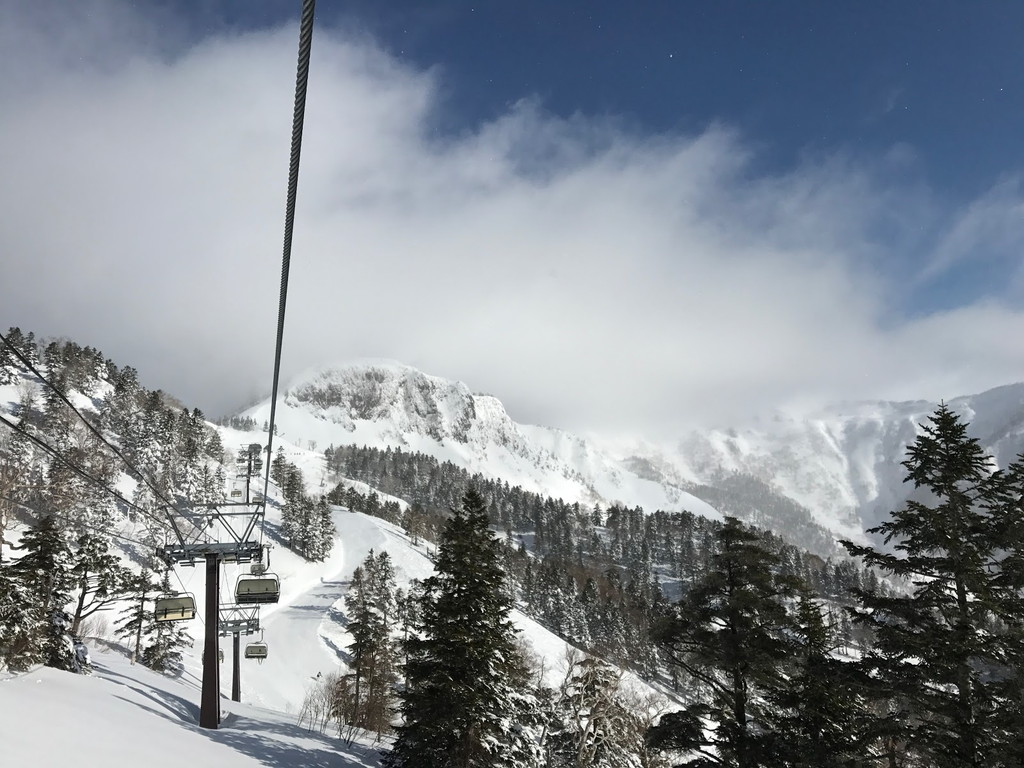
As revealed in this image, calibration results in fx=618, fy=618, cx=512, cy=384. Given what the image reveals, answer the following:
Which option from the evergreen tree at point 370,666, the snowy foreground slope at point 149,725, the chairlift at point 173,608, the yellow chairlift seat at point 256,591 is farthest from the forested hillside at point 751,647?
the yellow chairlift seat at point 256,591

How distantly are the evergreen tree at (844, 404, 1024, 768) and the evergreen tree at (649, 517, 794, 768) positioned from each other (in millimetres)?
3254

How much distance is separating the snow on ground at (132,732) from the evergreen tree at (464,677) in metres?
4.41

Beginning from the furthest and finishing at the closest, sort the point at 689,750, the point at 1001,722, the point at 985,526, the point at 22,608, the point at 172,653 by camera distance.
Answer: the point at 172,653, the point at 689,750, the point at 22,608, the point at 985,526, the point at 1001,722

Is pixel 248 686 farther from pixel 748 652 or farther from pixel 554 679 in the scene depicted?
pixel 748 652

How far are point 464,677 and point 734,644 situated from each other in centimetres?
985

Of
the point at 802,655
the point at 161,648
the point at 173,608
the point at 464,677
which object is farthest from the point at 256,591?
the point at 161,648

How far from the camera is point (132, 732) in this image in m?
15.5

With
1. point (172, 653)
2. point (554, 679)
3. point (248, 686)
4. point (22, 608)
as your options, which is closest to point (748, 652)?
point (22, 608)

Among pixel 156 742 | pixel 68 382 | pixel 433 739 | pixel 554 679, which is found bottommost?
pixel 554 679

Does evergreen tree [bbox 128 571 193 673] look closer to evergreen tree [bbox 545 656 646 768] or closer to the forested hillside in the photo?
the forested hillside

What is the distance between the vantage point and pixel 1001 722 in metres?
13.0

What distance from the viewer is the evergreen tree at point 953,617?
1356 centimetres

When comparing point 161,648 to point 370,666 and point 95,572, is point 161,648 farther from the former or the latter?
point 370,666

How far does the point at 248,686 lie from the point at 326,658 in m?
14.3
